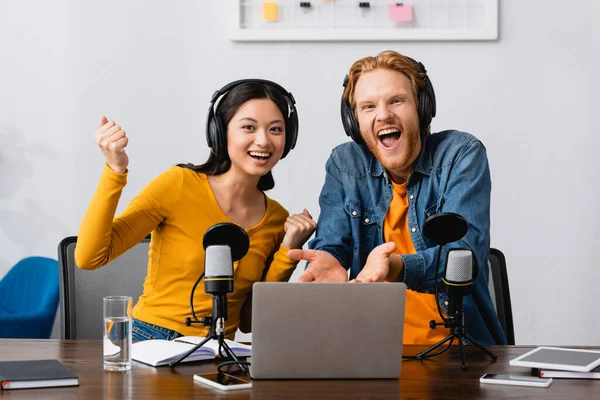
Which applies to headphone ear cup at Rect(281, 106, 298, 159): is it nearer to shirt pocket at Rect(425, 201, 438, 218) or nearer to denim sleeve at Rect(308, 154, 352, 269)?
denim sleeve at Rect(308, 154, 352, 269)

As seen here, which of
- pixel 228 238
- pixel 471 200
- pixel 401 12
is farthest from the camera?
pixel 401 12

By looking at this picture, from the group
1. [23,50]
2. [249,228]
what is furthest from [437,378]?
[23,50]

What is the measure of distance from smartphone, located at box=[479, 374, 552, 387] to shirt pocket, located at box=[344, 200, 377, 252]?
72 centimetres

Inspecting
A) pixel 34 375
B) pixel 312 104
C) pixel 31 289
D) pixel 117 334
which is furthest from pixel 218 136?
pixel 31 289

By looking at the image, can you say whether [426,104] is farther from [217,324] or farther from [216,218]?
[217,324]

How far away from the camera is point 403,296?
1265 millimetres

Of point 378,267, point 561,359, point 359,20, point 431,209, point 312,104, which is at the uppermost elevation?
point 359,20

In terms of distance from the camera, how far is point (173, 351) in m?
1.43

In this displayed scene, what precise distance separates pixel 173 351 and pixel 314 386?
12.8 inches

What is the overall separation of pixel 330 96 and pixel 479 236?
1.44 m

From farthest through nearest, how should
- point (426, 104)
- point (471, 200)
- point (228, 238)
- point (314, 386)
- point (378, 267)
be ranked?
point (426, 104), point (471, 200), point (378, 267), point (228, 238), point (314, 386)

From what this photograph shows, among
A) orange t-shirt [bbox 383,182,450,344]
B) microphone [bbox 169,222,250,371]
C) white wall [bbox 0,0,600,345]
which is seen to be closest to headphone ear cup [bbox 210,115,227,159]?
orange t-shirt [bbox 383,182,450,344]

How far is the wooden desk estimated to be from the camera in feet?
→ 3.85

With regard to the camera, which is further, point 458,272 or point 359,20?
point 359,20
